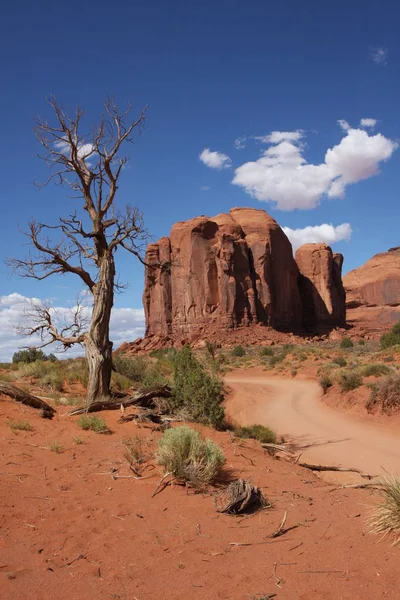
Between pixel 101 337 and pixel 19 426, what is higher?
pixel 101 337

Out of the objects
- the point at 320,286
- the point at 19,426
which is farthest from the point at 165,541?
the point at 320,286

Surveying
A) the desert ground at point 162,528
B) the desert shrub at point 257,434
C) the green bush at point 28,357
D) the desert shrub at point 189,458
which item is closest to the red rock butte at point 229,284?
the green bush at point 28,357

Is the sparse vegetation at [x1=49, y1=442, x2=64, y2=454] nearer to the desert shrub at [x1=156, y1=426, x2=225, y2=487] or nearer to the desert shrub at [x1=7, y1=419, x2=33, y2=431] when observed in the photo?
the desert shrub at [x1=7, y1=419, x2=33, y2=431]

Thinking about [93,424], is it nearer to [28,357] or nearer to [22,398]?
[22,398]

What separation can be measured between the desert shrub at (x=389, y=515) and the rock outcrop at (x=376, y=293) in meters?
89.9

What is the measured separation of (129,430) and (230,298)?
53.4 metres

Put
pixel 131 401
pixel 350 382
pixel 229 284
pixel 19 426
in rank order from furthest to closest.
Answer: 1. pixel 229 284
2. pixel 350 382
3. pixel 131 401
4. pixel 19 426

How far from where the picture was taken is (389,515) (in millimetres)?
4703

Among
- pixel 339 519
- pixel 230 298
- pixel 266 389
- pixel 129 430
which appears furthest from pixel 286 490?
pixel 230 298

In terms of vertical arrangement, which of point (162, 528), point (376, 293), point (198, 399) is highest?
point (376, 293)

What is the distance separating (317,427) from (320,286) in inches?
2617

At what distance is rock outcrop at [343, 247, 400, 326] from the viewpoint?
9169 cm

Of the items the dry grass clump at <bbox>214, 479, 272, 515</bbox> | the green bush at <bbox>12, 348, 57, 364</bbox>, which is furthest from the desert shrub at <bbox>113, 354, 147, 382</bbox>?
the dry grass clump at <bbox>214, 479, 272, 515</bbox>

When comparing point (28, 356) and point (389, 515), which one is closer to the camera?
point (389, 515)
